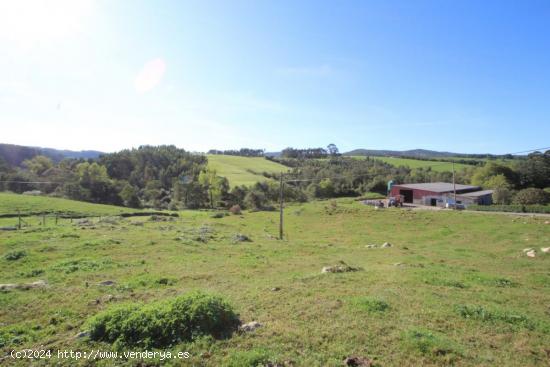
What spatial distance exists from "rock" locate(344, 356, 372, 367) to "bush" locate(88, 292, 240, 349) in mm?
3248

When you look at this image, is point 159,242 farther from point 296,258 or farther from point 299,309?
point 299,309

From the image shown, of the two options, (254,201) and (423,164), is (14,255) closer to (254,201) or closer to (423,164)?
(254,201)

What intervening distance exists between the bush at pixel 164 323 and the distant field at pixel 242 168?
99.6 m

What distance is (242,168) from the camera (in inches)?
5856

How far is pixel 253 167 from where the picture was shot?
151500 millimetres

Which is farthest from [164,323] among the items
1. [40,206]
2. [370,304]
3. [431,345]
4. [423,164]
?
[423,164]

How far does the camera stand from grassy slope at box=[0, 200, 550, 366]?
7.87 metres

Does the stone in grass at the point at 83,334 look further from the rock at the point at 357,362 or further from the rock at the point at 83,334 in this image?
the rock at the point at 357,362

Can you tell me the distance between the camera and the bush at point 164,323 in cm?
811

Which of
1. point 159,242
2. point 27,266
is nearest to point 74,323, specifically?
point 27,266

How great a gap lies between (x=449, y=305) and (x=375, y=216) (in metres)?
38.8

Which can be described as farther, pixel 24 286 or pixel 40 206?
pixel 40 206

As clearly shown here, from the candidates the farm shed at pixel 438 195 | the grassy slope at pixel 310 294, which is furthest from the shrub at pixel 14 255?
the farm shed at pixel 438 195

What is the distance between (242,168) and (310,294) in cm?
13827
